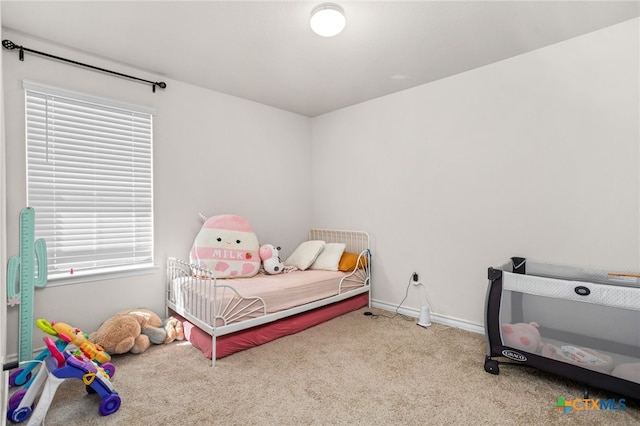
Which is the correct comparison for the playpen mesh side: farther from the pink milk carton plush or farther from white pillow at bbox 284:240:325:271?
the pink milk carton plush

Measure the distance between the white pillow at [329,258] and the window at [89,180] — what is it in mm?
1641

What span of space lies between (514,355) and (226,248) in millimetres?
2422

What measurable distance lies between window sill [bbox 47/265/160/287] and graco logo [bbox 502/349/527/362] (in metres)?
2.83

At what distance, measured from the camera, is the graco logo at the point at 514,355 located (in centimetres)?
201

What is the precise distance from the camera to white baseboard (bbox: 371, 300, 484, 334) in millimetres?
2822

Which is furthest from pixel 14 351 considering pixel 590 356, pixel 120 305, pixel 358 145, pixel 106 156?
pixel 590 356

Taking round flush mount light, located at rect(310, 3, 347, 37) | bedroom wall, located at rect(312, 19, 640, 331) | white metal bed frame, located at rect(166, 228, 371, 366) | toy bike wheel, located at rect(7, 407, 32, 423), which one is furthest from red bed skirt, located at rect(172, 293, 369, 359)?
round flush mount light, located at rect(310, 3, 347, 37)

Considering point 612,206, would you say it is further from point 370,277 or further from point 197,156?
point 197,156

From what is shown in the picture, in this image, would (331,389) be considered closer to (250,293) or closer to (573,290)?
(250,293)

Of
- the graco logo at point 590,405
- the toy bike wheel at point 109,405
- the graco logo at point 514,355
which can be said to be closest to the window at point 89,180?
the toy bike wheel at point 109,405

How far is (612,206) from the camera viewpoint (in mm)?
2191

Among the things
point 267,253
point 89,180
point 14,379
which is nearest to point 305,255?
point 267,253

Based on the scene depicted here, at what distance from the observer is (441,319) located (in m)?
3.04

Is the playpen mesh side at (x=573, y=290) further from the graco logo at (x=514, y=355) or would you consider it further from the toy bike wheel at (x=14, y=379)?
the toy bike wheel at (x=14, y=379)
